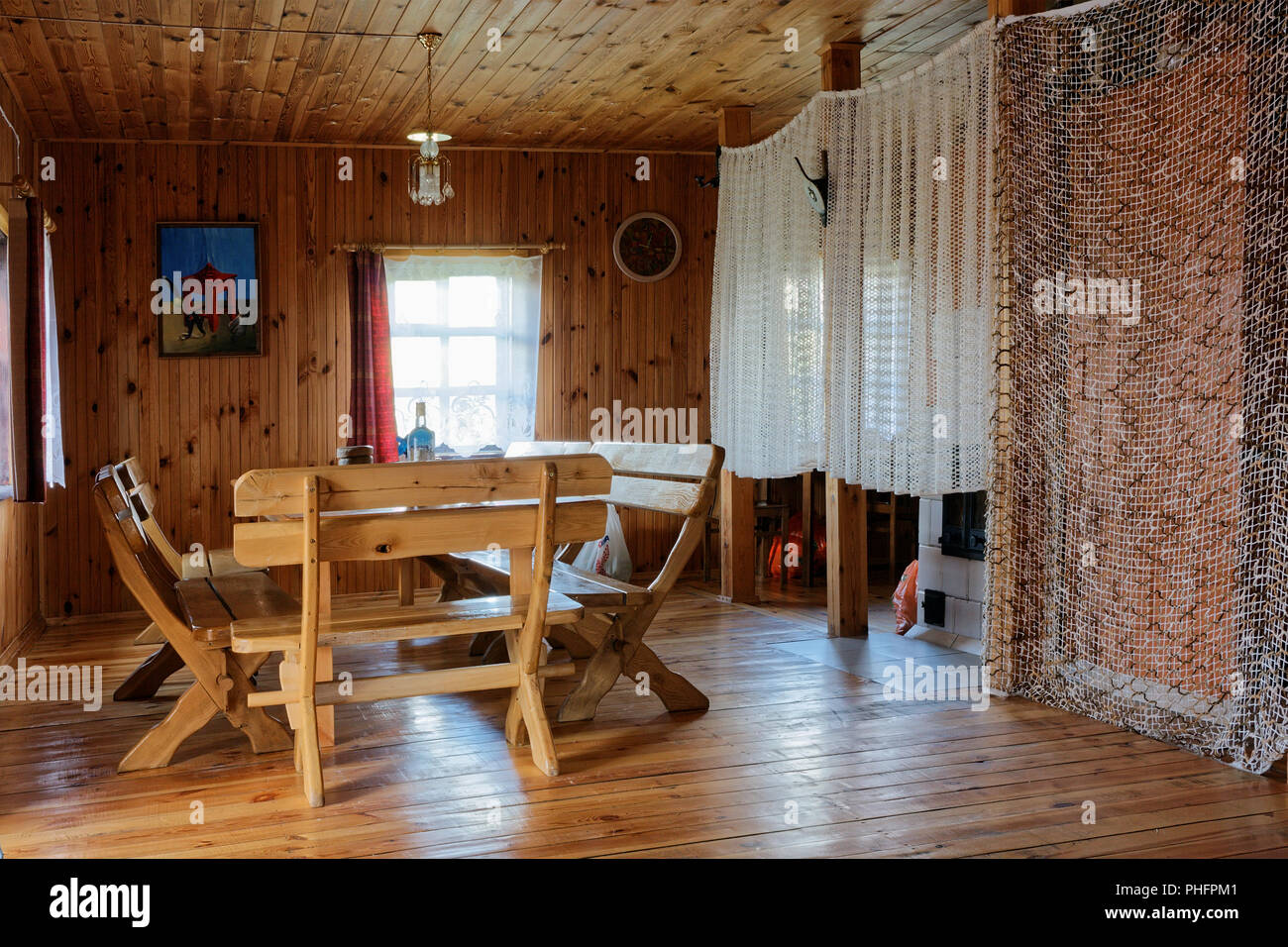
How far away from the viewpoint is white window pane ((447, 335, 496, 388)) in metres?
6.36

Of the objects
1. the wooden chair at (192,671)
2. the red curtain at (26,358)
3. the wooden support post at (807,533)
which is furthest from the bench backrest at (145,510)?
the wooden support post at (807,533)

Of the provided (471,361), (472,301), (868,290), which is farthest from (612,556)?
(868,290)

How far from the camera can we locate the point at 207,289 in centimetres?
595

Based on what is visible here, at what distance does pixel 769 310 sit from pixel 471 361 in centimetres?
193

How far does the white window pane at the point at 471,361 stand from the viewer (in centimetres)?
636

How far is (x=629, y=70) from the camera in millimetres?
4926

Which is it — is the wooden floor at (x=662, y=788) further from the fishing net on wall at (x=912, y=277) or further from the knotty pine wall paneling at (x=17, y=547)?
the knotty pine wall paneling at (x=17, y=547)

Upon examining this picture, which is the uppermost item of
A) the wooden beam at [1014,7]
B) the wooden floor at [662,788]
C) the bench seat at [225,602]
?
the wooden beam at [1014,7]

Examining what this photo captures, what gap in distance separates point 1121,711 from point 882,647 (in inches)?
51.1

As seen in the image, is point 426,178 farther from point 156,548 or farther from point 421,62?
point 156,548

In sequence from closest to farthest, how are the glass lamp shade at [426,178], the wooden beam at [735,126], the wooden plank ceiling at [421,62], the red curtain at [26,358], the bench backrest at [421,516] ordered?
the bench backrest at [421,516]
the red curtain at [26,358]
the wooden plank ceiling at [421,62]
the glass lamp shade at [426,178]
the wooden beam at [735,126]

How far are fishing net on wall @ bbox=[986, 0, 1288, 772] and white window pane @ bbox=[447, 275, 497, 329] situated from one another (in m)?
3.37

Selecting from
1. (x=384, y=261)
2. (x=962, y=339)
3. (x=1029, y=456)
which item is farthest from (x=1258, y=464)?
(x=384, y=261)

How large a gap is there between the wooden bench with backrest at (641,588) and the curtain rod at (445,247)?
8.96 feet
